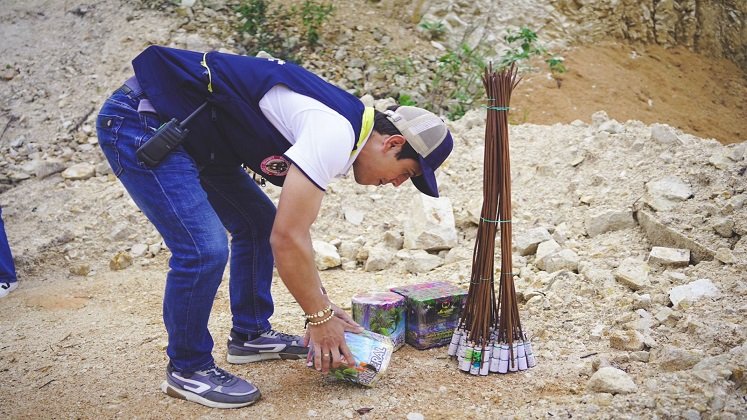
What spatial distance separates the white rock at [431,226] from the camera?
4547 mm

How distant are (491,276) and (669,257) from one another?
1.21 m

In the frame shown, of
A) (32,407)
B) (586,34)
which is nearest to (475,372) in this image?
(32,407)

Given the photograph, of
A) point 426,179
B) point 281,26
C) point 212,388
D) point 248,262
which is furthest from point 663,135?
point 281,26

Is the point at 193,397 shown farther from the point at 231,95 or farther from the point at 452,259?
the point at 452,259

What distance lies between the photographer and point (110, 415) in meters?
2.62

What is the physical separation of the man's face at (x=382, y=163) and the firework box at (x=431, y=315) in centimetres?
73

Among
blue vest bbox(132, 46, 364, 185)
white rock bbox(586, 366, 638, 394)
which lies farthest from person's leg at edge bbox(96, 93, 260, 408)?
white rock bbox(586, 366, 638, 394)

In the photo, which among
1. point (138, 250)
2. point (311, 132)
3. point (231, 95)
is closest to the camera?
point (311, 132)

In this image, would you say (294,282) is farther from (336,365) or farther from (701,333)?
(701,333)

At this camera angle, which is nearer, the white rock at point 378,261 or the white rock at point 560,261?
the white rock at point 560,261

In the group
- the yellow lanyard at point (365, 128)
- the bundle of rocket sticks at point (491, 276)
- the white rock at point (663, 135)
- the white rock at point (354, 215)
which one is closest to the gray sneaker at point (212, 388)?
the bundle of rocket sticks at point (491, 276)

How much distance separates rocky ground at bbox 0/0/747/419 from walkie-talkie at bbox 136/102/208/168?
3.34 ft

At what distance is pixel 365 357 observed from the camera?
8.55 feet

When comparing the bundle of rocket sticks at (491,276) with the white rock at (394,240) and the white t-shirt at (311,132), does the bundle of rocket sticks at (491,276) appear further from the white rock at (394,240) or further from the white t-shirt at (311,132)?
the white rock at (394,240)
